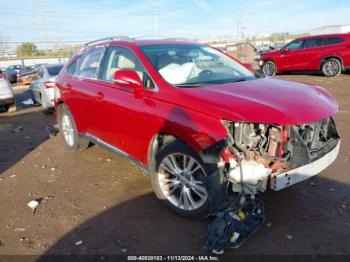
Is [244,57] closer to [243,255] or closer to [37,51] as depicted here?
[243,255]

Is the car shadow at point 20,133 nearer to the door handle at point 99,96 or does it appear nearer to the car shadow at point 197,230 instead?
the door handle at point 99,96

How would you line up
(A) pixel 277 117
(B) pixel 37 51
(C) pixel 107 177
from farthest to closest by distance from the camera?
(B) pixel 37 51 → (C) pixel 107 177 → (A) pixel 277 117

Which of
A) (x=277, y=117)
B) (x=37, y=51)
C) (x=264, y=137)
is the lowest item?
(x=264, y=137)

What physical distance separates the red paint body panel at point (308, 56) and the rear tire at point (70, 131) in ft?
41.4

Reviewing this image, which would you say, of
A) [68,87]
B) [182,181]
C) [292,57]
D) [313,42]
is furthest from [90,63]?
[292,57]

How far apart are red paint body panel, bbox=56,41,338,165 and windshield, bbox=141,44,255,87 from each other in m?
0.16

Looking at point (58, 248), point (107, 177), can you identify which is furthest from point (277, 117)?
point (107, 177)

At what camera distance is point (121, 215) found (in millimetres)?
3906

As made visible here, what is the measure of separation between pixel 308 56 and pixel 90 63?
42.3 feet

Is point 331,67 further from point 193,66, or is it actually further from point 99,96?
point 99,96

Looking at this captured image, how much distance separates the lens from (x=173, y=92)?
12.0ft

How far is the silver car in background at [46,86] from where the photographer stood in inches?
401

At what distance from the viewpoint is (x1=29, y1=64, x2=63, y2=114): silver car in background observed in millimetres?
10188

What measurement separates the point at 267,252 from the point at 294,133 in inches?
45.5
